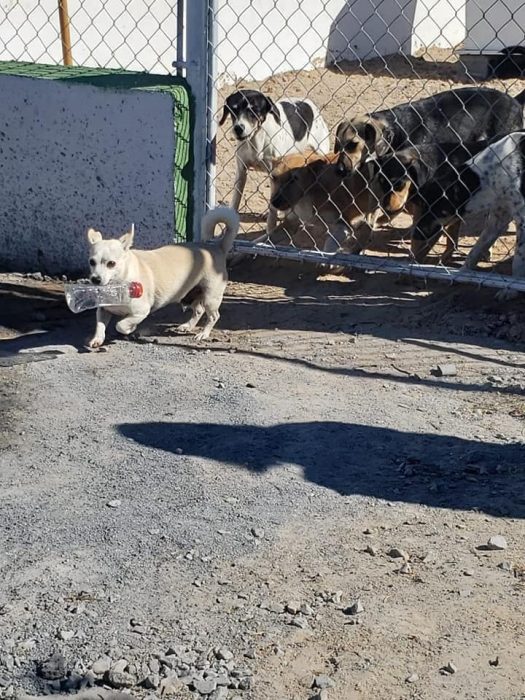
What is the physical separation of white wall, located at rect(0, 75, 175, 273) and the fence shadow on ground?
189 cm

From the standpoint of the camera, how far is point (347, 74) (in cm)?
1266

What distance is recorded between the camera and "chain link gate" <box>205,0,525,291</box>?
6.44 m

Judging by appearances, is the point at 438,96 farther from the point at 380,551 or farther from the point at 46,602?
the point at 46,602

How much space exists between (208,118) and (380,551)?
117 inches

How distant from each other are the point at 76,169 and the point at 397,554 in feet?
10.9

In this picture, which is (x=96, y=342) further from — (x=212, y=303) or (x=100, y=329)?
(x=212, y=303)

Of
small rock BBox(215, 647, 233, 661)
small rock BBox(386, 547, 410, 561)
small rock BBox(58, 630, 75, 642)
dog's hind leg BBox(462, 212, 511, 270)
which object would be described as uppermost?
dog's hind leg BBox(462, 212, 511, 270)

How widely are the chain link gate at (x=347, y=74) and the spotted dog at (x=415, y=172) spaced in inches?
6.2

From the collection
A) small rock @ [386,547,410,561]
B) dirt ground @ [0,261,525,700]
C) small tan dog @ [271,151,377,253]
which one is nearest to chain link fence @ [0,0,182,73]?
small tan dog @ [271,151,377,253]

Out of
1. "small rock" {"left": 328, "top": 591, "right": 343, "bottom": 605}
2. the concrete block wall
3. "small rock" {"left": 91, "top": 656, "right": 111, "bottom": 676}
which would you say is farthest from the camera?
the concrete block wall

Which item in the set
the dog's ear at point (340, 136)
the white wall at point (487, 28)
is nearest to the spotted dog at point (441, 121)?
the dog's ear at point (340, 136)

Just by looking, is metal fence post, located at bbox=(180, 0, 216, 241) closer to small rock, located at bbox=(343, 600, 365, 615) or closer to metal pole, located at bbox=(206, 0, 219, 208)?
metal pole, located at bbox=(206, 0, 219, 208)

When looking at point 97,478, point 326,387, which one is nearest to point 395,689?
point 97,478

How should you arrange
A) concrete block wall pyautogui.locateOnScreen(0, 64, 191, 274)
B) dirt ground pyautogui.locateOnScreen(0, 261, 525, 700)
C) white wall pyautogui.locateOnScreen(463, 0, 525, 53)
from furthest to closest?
white wall pyautogui.locateOnScreen(463, 0, 525, 53), concrete block wall pyautogui.locateOnScreen(0, 64, 191, 274), dirt ground pyautogui.locateOnScreen(0, 261, 525, 700)
